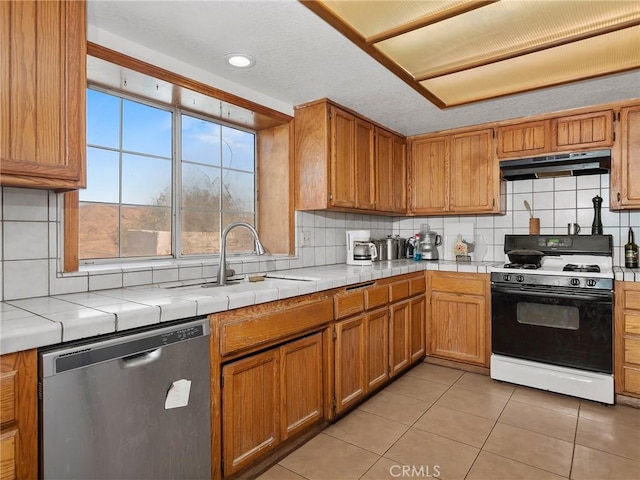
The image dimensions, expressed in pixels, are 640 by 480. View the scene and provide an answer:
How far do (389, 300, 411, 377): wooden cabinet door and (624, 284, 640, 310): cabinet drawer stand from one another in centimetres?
141

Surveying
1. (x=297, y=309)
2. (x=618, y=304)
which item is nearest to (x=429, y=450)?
(x=297, y=309)

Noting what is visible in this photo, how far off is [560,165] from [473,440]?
2.16m

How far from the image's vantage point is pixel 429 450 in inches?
78.2

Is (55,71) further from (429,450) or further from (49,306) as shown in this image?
(429,450)

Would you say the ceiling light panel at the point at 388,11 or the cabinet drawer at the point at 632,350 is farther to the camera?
the cabinet drawer at the point at 632,350

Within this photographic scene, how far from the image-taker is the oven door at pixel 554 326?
2516 mm

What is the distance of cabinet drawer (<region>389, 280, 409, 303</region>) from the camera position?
9.10 ft

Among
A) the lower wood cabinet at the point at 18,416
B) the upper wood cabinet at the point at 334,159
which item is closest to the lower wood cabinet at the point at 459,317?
the upper wood cabinet at the point at 334,159

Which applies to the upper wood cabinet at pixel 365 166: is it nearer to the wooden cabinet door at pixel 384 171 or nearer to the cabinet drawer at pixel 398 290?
the wooden cabinet door at pixel 384 171

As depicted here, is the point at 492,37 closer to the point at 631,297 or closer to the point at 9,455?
the point at 631,297

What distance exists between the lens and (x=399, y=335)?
2898 mm

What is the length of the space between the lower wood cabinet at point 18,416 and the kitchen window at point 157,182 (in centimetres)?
100

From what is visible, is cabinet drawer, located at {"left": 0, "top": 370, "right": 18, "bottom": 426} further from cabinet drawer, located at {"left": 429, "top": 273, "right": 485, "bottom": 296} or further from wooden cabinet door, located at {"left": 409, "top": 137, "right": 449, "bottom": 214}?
wooden cabinet door, located at {"left": 409, "top": 137, "right": 449, "bottom": 214}

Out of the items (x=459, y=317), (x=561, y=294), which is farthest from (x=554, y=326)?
(x=459, y=317)
